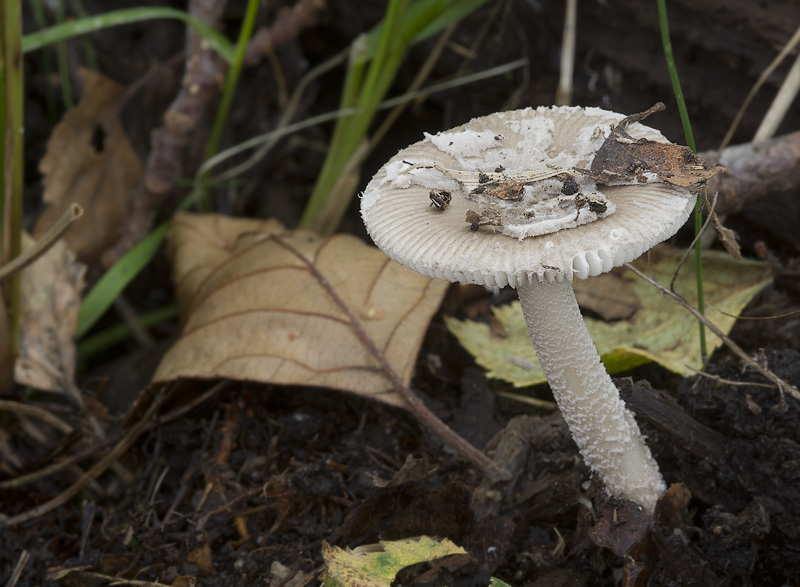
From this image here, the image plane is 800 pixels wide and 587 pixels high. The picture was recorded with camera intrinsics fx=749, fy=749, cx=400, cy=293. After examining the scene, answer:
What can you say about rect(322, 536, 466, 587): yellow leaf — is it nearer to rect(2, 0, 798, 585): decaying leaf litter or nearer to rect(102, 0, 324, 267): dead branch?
rect(2, 0, 798, 585): decaying leaf litter

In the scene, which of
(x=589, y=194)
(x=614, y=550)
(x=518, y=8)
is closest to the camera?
(x=589, y=194)

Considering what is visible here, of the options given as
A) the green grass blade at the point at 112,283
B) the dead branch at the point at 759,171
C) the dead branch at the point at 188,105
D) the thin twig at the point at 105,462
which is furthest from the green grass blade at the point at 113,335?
the dead branch at the point at 759,171

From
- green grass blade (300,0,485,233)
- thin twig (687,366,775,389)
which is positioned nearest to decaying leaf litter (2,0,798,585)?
thin twig (687,366,775,389)

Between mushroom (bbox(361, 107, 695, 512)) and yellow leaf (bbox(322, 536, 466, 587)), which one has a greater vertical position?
mushroom (bbox(361, 107, 695, 512))

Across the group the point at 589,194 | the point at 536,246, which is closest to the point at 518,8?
the point at 589,194

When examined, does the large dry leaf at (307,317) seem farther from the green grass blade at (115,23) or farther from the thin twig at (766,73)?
the thin twig at (766,73)

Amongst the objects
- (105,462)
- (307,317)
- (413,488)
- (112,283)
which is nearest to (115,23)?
(112,283)

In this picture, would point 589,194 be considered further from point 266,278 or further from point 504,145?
point 266,278

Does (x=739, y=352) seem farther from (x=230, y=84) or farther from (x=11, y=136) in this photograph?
(x=11, y=136)
